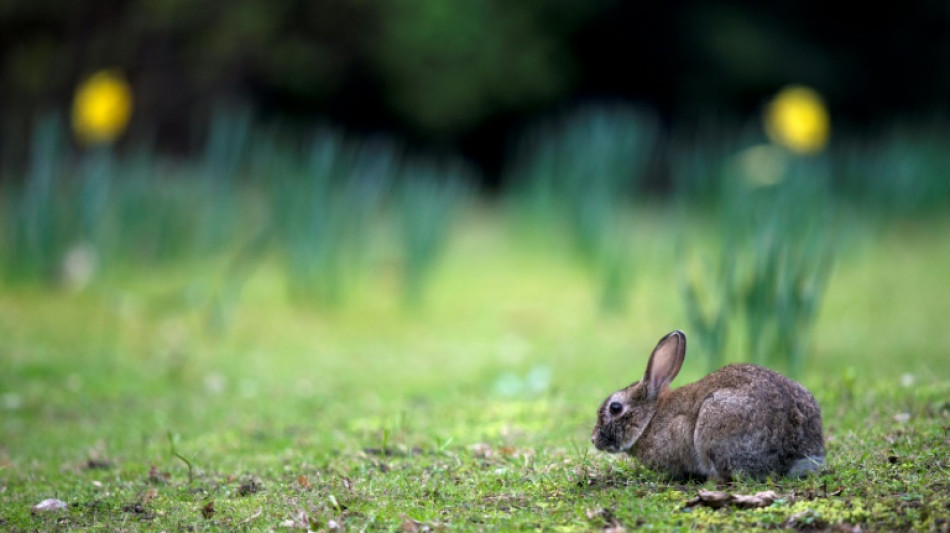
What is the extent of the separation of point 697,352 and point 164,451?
2488mm

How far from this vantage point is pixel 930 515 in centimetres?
266

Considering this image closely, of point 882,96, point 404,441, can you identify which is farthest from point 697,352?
point 882,96

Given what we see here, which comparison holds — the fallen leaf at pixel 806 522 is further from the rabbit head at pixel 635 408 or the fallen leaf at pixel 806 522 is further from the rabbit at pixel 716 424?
the rabbit head at pixel 635 408

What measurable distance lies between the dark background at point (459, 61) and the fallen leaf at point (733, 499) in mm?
8700

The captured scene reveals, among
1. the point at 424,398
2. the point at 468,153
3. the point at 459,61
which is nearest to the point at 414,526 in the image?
the point at 424,398

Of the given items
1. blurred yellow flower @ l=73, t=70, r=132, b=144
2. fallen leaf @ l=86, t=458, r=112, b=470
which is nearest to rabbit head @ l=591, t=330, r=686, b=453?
fallen leaf @ l=86, t=458, r=112, b=470

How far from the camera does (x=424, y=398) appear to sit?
17.0ft

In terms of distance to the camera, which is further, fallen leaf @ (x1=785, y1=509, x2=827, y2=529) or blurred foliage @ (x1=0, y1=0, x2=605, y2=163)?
blurred foliage @ (x1=0, y1=0, x2=605, y2=163)

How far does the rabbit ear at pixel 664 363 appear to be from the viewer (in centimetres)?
321

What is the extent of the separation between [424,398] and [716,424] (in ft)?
7.74

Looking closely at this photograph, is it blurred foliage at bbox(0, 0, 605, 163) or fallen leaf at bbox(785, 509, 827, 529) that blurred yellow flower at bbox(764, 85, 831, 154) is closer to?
blurred foliage at bbox(0, 0, 605, 163)

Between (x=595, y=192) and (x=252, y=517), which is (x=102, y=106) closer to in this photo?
(x=595, y=192)

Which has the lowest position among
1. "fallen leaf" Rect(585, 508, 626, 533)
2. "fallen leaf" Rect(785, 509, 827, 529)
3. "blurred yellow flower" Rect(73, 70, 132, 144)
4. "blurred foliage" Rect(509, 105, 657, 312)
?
"fallen leaf" Rect(585, 508, 626, 533)

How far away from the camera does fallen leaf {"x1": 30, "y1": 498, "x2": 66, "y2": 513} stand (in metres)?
3.26
